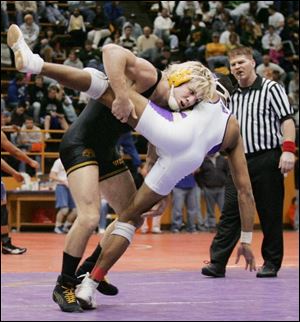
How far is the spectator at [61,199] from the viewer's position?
15.5m

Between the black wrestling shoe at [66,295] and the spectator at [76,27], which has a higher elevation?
A: the spectator at [76,27]

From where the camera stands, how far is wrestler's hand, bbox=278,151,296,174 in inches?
295

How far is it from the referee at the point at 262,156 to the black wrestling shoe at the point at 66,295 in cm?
241

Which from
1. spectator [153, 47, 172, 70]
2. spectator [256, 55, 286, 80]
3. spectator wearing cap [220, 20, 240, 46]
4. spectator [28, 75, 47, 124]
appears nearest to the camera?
spectator [28, 75, 47, 124]

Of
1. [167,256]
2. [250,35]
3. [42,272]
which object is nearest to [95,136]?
[42,272]

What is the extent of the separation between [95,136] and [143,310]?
1.09m

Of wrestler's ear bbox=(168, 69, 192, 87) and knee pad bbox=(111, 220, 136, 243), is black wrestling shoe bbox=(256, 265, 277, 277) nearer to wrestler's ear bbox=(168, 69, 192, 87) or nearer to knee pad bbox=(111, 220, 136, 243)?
knee pad bbox=(111, 220, 136, 243)

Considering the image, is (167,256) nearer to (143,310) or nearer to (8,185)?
(143,310)

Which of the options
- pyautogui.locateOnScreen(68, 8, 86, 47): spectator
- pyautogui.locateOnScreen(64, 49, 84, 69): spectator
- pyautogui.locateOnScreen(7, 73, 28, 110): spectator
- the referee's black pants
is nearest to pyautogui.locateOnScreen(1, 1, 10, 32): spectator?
pyautogui.locateOnScreen(68, 8, 86, 47): spectator

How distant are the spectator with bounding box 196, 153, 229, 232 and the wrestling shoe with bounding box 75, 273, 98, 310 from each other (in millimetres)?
10895

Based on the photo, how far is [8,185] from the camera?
1623cm

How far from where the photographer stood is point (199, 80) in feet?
18.0

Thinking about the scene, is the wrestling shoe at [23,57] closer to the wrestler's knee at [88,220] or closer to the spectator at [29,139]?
the wrestler's knee at [88,220]

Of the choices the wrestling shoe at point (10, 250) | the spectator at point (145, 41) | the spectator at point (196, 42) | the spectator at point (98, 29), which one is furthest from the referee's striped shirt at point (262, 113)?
the spectator at point (196, 42)
